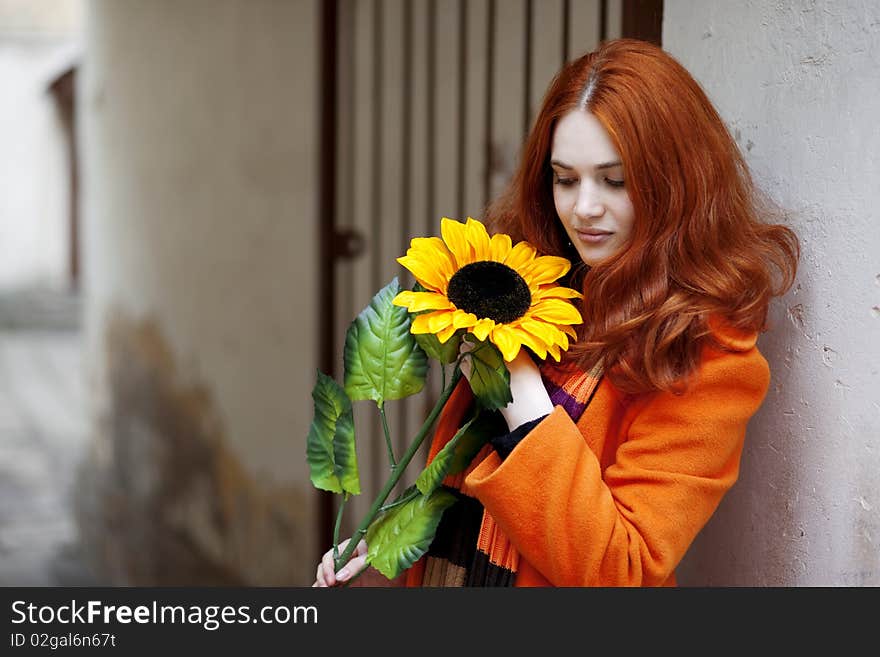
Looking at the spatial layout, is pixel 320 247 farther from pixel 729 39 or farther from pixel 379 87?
pixel 729 39

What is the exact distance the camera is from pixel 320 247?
3.18 m

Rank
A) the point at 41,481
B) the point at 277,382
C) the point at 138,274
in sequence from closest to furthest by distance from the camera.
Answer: the point at 277,382
the point at 138,274
the point at 41,481

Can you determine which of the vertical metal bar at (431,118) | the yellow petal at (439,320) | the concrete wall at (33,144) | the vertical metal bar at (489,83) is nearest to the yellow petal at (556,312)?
the yellow petal at (439,320)

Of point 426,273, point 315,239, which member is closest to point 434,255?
point 426,273

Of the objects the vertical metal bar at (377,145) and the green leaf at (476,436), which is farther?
the vertical metal bar at (377,145)

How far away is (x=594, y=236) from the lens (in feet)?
4.57

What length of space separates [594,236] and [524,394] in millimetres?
234

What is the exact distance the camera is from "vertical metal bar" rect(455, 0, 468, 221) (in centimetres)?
275

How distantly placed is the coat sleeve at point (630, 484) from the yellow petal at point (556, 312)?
10cm

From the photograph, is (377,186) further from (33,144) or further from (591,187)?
(33,144)

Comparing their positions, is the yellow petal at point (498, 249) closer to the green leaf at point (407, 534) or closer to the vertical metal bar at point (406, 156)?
the green leaf at point (407, 534)

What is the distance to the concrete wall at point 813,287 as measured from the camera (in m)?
1.36

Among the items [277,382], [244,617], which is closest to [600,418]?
[244,617]

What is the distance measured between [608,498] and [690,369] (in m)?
0.18
